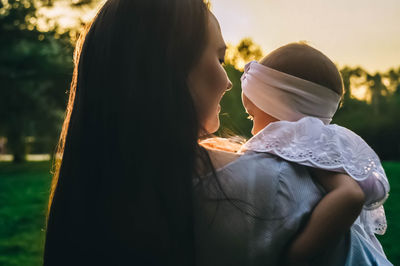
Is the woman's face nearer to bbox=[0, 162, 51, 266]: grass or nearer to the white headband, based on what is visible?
the white headband

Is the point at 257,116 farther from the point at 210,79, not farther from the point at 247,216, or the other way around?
the point at 247,216

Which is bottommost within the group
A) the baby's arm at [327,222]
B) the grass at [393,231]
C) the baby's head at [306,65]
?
the grass at [393,231]

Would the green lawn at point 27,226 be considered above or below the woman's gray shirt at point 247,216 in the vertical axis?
below

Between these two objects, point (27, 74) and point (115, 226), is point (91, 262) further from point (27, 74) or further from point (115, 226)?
point (27, 74)

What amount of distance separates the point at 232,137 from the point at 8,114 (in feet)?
73.6

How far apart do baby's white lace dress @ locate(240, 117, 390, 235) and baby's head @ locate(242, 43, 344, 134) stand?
0.94 ft

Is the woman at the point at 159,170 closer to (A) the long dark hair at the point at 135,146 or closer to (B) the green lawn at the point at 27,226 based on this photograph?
(A) the long dark hair at the point at 135,146

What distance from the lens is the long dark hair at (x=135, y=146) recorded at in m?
1.23

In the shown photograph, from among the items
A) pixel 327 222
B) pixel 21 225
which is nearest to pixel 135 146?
pixel 327 222

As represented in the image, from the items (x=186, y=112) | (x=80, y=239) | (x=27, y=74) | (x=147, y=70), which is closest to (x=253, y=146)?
(x=186, y=112)

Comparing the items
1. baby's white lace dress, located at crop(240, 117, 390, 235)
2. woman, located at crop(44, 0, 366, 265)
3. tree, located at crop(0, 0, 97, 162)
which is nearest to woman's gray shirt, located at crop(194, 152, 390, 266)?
woman, located at crop(44, 0, 366, 265)

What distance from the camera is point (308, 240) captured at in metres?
1.24

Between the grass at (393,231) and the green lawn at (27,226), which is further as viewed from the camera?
the green lawn at (27,226)

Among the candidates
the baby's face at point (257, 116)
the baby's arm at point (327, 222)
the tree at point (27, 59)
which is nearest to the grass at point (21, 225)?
the baby's face at point (257, 116)
